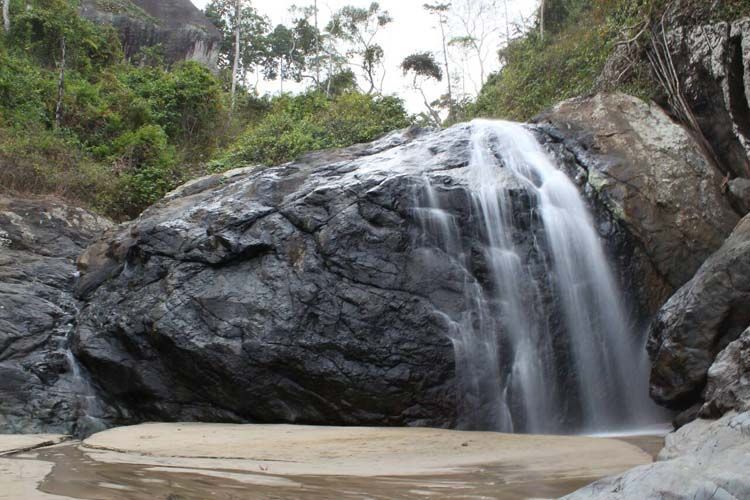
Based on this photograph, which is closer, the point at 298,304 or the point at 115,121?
the point at 298,304

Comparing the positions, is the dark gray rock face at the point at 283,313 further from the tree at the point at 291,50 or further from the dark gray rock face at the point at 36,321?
the tree at the point at 291,50

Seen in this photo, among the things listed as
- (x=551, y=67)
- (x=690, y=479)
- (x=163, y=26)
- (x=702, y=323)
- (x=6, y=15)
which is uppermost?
(x=163, y=26)

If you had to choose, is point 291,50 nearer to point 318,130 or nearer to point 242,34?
point 242,34

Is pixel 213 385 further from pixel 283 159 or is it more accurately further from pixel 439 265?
pixel 283 159

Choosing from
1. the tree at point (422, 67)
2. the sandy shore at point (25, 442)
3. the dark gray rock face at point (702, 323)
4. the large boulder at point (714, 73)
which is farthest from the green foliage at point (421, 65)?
the sandy shore at point (25, 442)

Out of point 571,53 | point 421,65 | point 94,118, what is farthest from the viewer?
point 421,65

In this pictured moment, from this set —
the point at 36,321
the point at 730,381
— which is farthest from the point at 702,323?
the point at 36,321

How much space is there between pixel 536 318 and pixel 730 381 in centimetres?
307

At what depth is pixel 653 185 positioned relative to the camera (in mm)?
8977

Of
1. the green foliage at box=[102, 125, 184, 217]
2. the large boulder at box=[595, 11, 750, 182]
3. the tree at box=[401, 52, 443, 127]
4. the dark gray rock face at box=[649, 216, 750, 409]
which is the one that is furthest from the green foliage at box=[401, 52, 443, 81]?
the dark gray rock face at box=[649, 216, 750, 409]

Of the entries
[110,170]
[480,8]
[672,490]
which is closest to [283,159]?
[110,170]

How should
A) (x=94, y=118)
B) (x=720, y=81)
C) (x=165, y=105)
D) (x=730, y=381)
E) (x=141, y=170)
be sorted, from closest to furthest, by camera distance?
(x=730, y=381) → (x=720, y=81) → (x=141, y=170) → (x=94, y=118) → (x=165, y=105)

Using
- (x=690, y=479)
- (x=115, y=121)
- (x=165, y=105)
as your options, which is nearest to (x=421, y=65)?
(x=165, y=105)

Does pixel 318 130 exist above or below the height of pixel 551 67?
below
